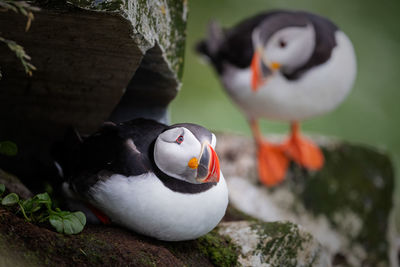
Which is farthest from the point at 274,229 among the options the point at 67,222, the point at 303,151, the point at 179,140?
the point at 303,151

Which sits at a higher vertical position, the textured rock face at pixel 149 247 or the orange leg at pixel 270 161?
the textured rock face at pixel 149 247

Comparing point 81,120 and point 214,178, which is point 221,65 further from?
point 214,178

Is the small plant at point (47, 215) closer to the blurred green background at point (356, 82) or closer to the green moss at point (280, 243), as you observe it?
the green moss at point (280, 243)

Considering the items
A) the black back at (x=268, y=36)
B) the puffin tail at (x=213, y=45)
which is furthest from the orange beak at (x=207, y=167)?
the puffin tail at (x=213, y=45)

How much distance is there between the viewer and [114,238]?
2.09m

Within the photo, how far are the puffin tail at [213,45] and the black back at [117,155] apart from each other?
7.60ft

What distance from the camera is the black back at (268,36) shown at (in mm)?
3918

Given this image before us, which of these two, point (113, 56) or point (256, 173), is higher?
point (113, 56)

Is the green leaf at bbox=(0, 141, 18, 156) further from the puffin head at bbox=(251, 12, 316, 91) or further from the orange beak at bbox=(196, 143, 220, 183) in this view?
the puffin head at bbox=(251, 12, 316, 91)

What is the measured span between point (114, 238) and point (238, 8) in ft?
24.7

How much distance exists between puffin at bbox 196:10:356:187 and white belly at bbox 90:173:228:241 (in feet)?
6.31

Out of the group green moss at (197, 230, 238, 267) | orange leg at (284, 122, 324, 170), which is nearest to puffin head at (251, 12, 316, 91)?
orange leg at (284, 122, 324, 170)

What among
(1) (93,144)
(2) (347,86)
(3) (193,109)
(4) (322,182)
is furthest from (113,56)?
(3) (193,109)

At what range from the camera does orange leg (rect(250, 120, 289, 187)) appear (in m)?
4.36
